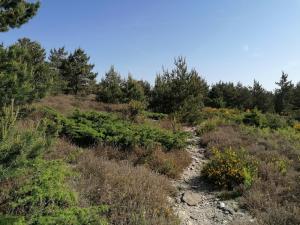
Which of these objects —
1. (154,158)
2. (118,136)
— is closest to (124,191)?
(154,158)

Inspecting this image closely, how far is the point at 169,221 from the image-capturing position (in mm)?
5281

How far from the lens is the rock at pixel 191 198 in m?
6.80

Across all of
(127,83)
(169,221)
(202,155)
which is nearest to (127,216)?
(169,221)

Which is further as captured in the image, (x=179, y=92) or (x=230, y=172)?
(x=179, y=92)

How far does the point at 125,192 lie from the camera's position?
584cm

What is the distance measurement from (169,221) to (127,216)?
0.76 meters

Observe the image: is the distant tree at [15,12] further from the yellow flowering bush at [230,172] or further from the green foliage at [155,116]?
the green foliage at [155,116]

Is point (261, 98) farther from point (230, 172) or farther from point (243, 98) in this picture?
point (230, 172)

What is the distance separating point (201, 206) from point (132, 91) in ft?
60.5

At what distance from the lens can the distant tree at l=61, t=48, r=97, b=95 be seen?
35.4 m

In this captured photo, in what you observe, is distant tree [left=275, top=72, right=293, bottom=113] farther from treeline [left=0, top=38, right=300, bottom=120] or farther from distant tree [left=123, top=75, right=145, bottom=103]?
distant tree [left=123, top=75, right=145, bottom=103]

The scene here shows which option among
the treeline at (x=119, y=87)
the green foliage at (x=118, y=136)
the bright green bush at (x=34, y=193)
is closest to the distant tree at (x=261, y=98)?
the treeline at (x=119, y=87)

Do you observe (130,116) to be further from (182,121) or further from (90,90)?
(90,90)

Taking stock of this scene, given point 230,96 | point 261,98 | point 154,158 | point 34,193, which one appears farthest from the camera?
point 230,96
